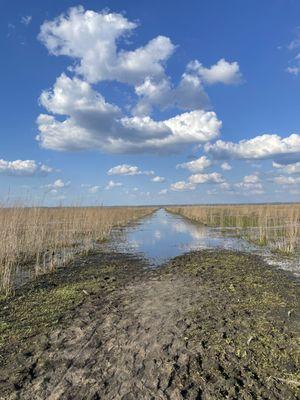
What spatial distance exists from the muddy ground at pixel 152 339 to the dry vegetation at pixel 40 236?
5.58ft

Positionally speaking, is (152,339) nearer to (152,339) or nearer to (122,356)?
(152,339)

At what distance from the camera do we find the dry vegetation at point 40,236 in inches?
437

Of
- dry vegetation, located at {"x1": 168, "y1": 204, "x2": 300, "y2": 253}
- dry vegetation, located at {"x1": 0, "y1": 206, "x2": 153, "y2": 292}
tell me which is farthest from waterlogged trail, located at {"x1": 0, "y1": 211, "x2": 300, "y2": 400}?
dry vegetation, located at {"x1": 168, "y1": 204, "x2": 300, "y2": 253}

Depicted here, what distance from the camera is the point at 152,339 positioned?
560cm

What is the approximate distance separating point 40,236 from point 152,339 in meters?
10.0

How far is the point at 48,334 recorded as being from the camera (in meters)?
6.02

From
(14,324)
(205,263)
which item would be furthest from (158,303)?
(205,263)

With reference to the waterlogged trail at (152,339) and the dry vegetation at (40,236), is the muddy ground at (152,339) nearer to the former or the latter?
the waterlogged trail at (152,339)

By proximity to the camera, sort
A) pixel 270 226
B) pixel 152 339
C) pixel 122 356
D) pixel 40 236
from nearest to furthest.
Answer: pixel 122 356 < pixel 152 339 < pixel 40 236 < pixel 270 226

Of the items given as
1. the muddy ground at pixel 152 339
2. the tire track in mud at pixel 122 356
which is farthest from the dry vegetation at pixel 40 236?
the tire track in mud at pixel 122 356

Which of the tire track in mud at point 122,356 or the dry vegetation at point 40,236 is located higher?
the dry vegetation at point 40,236

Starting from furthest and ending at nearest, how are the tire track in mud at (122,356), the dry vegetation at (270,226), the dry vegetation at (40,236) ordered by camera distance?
the dry vegetation at (270,226), the dry vegetation at (40,236), the tire track in mud at (122,356)

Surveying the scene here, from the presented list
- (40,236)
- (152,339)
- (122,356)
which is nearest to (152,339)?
(152,339)

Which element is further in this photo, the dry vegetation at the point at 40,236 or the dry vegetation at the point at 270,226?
the dry vegetation at the point at 270,226
